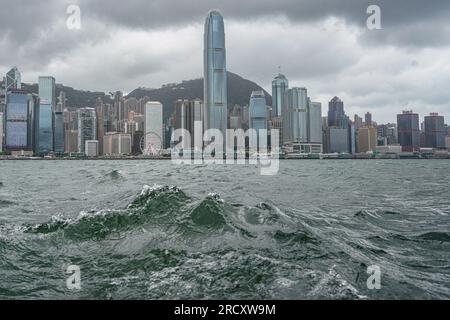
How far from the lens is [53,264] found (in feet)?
27.7

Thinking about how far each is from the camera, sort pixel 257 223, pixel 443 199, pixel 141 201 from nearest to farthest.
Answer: pixel 257 223, pixel 141 201, pixel 443 199

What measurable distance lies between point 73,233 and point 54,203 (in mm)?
8156

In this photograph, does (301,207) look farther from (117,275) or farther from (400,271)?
(117,275)

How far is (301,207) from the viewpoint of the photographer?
57.7 feet

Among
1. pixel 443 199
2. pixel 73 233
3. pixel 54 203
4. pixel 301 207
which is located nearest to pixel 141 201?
pixel 73 233

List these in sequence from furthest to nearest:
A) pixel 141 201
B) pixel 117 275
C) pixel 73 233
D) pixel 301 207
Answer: pixel 301 207
pixel 141 201
pixel 73 233
pixel 117 275

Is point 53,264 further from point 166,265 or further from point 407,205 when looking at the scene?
point 407,205
